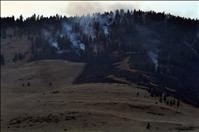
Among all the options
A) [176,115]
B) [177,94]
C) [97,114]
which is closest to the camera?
[97,114]

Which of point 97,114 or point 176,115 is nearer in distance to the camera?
point 97,114

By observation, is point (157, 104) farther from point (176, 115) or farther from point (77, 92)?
point (77, 92)

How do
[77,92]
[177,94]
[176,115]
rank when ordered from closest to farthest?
[176,115] → [77,92] → [177,94]

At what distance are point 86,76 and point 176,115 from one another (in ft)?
214

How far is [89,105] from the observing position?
12500 cm

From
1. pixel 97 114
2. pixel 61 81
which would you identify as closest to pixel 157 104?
pixel 97 114

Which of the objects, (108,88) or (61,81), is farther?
(61,81)

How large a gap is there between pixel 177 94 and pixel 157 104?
32545 mm

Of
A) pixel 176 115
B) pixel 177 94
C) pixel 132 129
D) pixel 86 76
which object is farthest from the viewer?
pixel 86 76

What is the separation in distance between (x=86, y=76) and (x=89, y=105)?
215ft

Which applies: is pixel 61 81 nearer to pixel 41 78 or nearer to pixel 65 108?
pixel 41 78

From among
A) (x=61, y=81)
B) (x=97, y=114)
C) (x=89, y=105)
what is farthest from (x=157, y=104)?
(x=61, y=81)

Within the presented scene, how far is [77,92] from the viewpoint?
495ft

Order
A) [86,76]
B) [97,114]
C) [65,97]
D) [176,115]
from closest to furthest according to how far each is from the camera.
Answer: [97,114] → [176,115] → [65,97] → [86,76]
